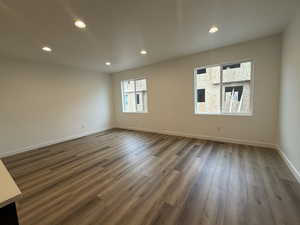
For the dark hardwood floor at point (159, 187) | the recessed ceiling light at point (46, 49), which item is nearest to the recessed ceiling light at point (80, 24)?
the recessed ceiling light at point (46, 49)

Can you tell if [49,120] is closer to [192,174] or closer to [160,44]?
[160,44]

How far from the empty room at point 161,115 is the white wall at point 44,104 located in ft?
0.09

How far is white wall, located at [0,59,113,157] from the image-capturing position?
3562 mm

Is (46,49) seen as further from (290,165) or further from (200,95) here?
(290,165)

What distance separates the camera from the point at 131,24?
7.47ft

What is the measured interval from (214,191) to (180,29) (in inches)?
108

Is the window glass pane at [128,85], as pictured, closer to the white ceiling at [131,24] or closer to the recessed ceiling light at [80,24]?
the white ceiling at [131,24]

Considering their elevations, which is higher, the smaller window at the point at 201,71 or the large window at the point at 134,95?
the smaller window at the point at 201,71

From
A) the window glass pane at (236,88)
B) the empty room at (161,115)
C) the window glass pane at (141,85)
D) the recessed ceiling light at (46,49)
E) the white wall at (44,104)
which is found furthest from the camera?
the window glass pane at (141,85)

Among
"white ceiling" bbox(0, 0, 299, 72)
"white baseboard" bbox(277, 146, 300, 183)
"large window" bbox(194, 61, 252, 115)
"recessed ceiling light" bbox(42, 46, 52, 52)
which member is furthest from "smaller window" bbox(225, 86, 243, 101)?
"recessed ceiling light" bbox(42, 46, 52, 52)

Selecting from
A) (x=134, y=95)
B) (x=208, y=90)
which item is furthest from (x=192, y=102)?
(x=134, y=95)

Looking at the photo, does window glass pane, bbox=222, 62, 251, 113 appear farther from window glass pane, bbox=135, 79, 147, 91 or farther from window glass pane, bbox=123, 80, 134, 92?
window glass pane, bbox=123, 80, 134, 92

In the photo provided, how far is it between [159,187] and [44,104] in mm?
4279

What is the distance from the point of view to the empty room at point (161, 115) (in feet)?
5.52
